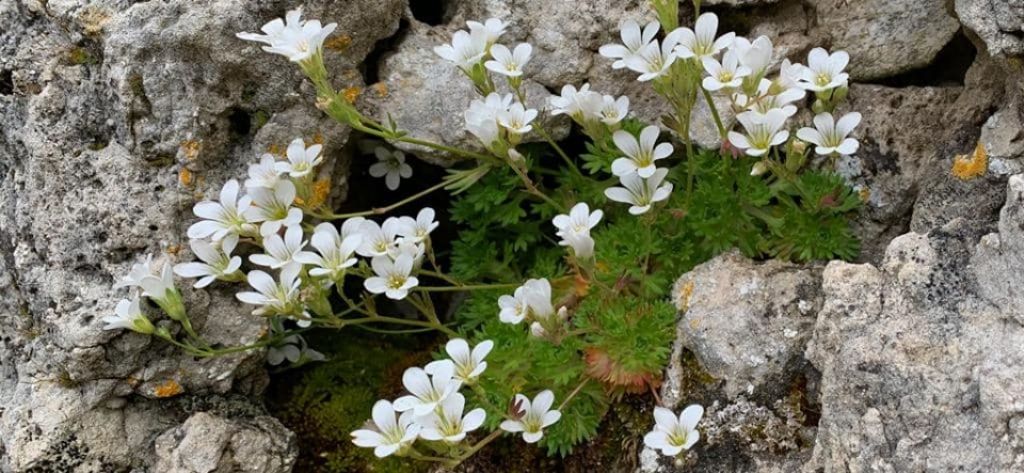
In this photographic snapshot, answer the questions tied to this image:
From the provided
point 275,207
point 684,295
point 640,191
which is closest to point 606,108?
point 640,191

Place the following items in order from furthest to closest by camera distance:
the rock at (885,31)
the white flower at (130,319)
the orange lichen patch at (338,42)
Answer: the orange lichen patch at (338,42) → the rock at (885,31) → the white flower at (130,319)

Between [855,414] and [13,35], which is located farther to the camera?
[13,35]

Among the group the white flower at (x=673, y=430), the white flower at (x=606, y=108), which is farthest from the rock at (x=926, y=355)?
the white flower at (x=606, y=108)

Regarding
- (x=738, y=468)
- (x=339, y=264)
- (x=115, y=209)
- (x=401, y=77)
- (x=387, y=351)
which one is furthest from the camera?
(x=387, y=351)

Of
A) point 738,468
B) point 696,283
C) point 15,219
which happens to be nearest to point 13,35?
point 15,219

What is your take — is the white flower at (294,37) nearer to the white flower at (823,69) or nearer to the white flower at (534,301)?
the white flower at (534,301)

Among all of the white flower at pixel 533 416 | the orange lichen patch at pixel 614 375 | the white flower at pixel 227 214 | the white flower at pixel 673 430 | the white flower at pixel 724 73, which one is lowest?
the orange lichen patch at pixel 614 375

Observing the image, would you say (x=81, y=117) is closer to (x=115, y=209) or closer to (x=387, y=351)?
(x=115, y=209)

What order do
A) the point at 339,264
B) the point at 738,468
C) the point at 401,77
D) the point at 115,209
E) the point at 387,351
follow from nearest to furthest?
the point at 738,468, the point at 339,264, the point at 115,209, the point at 401,77, the point at 387,351
